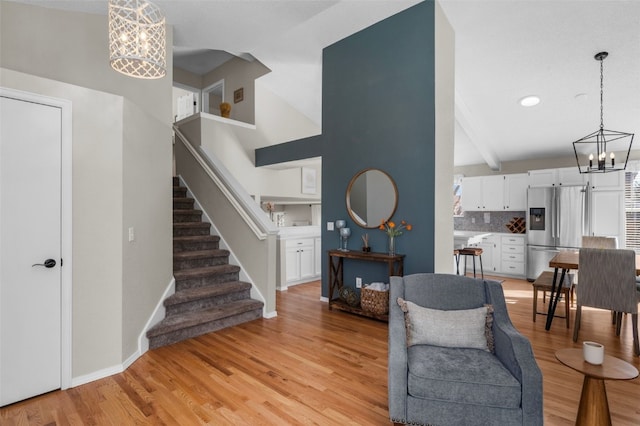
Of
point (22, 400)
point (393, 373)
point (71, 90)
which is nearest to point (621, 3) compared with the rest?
point (393, 373)

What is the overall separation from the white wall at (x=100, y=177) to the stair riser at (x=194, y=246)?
862mm

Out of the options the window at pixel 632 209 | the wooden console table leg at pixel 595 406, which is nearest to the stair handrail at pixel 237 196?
the wooden console table leg at pixel 595 406

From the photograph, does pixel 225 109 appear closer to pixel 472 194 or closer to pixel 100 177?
pixel 100 177

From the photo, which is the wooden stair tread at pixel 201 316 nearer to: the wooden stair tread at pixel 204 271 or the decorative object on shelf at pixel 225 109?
the wooden stair tread at pixel 204 271

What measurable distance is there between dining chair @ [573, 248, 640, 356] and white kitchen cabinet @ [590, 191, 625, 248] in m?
2.97

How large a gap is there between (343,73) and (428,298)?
336 cm

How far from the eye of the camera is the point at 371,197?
4.16m

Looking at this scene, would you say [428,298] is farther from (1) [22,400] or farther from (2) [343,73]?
(2) [343,73]

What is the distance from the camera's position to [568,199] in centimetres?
569

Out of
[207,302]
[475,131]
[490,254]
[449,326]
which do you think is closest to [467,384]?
[449,326]

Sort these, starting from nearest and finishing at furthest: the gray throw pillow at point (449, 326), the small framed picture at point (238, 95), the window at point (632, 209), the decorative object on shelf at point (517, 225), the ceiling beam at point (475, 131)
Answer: the gray throw pillow at point (449, 326) → the ceiling beam at point (475, 131) → the window at point (632, 209) → the small framed picture at point (238, 95) → the decorative object on shelf at point (517, 225)

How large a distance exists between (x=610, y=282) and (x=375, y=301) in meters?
2.21

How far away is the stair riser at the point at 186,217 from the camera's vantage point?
475 cm

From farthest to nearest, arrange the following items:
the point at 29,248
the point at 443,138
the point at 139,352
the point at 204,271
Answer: the point at 204,271, the point at 443,138, the point at 139,352, the point at 29,248
